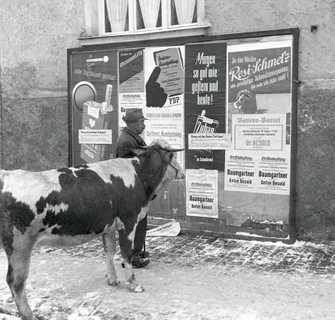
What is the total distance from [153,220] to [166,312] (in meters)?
3.78

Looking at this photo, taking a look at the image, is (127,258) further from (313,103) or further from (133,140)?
(313,103)

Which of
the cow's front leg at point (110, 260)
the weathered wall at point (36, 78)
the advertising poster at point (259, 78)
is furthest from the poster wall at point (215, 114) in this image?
the cow's front leg at point (110, 260)

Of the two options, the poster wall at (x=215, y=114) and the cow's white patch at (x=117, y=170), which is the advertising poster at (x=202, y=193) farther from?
the cow's white patch at (x=117, y=170)

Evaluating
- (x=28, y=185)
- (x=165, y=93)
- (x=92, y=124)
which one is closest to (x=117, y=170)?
(x=28, y=185)

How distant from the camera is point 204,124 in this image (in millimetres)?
8141

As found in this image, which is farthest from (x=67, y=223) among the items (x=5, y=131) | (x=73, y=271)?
(x=5, y=131)

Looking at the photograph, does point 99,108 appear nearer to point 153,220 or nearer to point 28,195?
point 153,220

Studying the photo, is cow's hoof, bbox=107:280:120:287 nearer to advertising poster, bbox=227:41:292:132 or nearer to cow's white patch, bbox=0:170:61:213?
cow's white patch, bbox=0:170:61:213

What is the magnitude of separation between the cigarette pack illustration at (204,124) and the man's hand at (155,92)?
703 mm

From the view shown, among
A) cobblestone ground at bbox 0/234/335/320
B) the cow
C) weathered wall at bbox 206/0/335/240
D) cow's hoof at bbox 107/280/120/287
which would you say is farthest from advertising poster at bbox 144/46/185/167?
cow's hoof at bbox 107/280/120/287

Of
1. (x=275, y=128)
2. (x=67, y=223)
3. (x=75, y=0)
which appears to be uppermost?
(x=75, y=0)

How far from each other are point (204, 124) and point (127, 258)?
10.3ft

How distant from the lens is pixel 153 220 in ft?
28.8

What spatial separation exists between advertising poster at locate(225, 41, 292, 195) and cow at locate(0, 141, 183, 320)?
2262 millimetres
